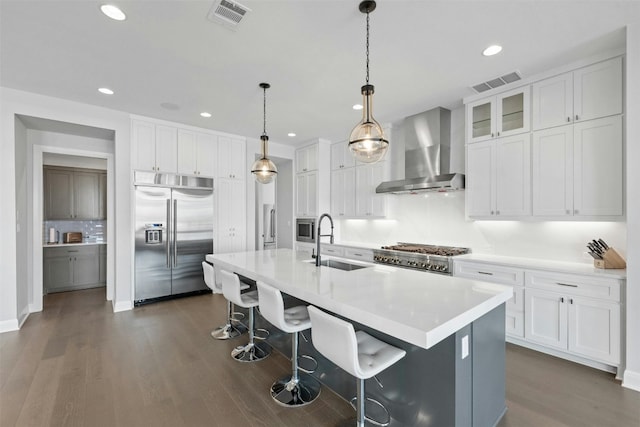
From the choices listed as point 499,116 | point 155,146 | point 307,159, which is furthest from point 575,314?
point 155,146

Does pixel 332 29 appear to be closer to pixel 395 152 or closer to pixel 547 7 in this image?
pixel 547 7

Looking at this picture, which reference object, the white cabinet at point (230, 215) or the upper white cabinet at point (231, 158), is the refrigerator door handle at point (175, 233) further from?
the upper white cabinet at point (231, 158)

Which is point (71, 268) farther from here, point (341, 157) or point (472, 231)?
point (472, 231)

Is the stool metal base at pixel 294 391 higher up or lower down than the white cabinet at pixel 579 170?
lower down

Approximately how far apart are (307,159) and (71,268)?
192 inches

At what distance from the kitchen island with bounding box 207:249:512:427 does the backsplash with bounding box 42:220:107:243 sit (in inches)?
217

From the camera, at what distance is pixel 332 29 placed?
7.79 feet

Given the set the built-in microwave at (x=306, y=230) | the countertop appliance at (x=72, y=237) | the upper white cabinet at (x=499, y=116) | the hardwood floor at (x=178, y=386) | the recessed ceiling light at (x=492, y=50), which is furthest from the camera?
the built-in microwave at (x=306, y=230)

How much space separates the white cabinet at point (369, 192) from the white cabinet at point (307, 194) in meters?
0.98

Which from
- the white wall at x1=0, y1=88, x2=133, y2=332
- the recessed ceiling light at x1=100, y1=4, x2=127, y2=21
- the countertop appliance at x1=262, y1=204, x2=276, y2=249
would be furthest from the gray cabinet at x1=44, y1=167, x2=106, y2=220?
the recessed ceiling light at x1=100, y1=4, x2=127, y2=21

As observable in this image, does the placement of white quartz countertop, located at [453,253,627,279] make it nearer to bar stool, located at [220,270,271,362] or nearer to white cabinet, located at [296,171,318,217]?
bar stool, located at [220,270,271,362]

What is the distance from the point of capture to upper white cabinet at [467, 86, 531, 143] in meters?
3.21

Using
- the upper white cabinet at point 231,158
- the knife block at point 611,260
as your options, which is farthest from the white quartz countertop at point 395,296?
the upper white cabinet at point 231,158

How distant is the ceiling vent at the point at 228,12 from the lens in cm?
211
